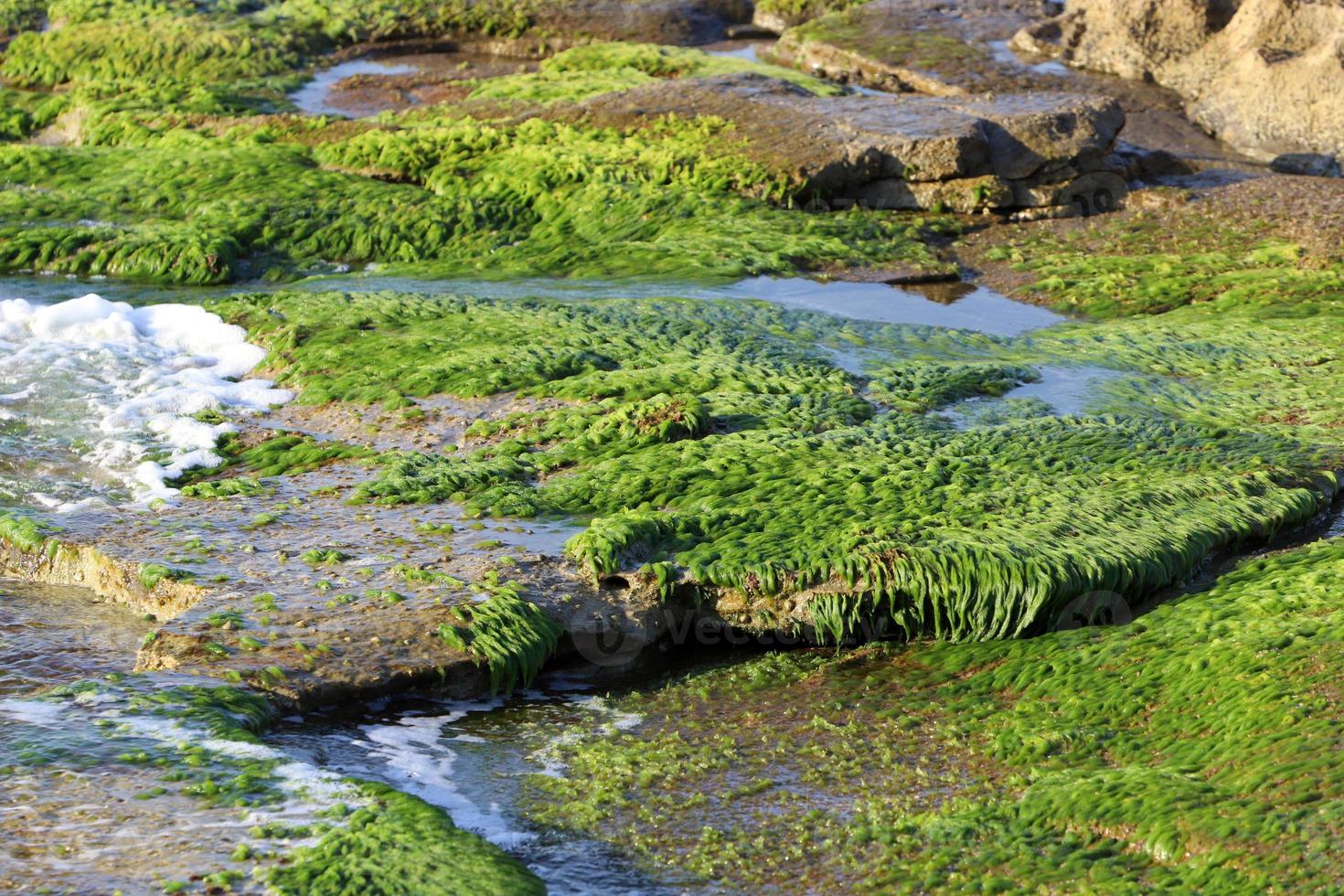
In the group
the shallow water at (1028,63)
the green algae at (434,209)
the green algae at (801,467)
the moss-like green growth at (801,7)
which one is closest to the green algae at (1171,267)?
the green algae at (434,209)

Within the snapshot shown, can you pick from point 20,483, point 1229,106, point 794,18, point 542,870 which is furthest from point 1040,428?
point 794,18

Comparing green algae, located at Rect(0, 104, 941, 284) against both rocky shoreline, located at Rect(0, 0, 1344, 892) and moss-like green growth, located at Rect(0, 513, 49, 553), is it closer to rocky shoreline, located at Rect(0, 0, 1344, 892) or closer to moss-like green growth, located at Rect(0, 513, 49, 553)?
rocky shoreline, located at Rect(0, 0, 1344, 892)

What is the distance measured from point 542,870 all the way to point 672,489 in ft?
9.79

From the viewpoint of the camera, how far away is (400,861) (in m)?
4.80

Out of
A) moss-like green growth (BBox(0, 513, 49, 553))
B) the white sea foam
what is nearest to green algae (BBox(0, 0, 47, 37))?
the white sea foam

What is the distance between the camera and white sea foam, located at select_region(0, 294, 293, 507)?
8.40m

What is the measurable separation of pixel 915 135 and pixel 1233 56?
5598 millimetres

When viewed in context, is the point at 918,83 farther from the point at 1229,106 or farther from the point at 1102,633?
the point at 1102,633

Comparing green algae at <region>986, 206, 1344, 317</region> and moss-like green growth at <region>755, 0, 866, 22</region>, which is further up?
moss-like green growth at <region>755, 0, 866, 22</region>

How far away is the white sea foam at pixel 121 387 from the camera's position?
840cm

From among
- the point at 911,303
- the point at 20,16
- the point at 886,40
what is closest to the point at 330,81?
the point at 20,16

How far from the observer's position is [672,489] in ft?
25.2

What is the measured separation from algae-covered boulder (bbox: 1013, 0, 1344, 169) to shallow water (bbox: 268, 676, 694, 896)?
467 inches

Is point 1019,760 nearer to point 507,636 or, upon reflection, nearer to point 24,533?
point 507,636
